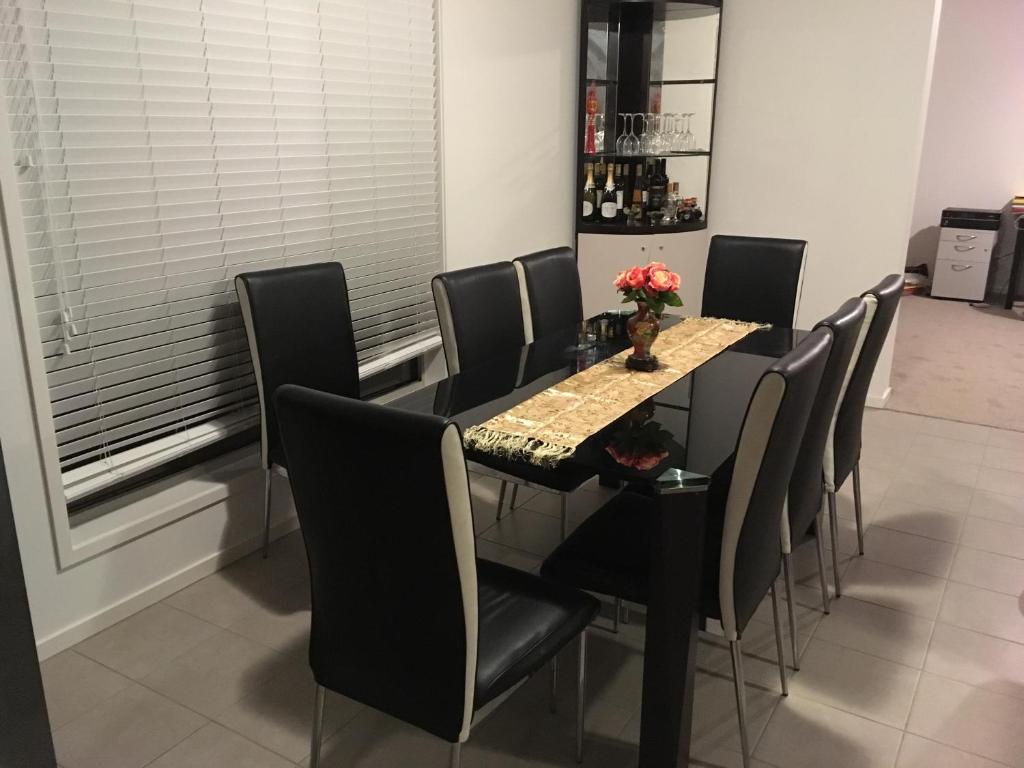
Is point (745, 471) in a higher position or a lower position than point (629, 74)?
lower

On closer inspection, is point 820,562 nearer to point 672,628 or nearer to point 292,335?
point 672,628

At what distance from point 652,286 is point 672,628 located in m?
1.00

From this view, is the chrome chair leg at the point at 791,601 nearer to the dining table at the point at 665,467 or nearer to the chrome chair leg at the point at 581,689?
the dining table at the point at 665,467

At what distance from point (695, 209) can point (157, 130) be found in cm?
306

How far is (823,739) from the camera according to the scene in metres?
2.01

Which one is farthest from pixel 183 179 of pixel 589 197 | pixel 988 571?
pixel 988 571

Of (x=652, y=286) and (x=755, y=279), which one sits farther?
(x=755, y=279)

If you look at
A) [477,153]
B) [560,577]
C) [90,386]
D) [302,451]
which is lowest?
[560,577]

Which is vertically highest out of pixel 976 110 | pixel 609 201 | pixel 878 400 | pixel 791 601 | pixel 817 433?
pixel 976 110

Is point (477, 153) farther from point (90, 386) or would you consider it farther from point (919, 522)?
point (919, 522)

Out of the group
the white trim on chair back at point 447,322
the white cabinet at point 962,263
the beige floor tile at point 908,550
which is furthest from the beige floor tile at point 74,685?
the white cabinet at point 962,263

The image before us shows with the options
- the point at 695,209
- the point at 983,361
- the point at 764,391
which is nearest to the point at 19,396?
the point at 764,391

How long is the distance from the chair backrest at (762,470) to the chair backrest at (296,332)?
59.0 inches

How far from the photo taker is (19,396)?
6.98ft
